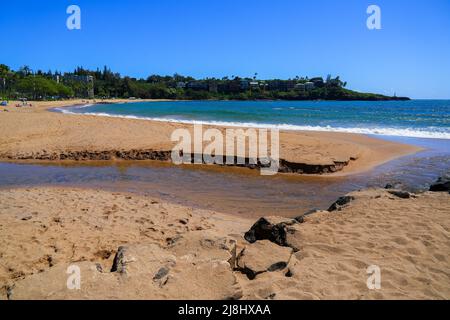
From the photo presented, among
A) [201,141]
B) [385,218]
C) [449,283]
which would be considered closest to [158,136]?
[201,141]

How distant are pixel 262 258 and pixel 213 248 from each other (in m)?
0.61

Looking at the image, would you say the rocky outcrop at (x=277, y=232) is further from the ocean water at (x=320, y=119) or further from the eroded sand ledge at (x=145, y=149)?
the ocean water at (x=320, y=119)

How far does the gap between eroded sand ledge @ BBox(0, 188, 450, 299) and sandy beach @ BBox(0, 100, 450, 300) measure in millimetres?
15

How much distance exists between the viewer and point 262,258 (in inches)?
157

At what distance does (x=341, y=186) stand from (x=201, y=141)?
6249mm

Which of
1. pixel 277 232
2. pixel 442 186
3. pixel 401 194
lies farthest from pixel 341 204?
pixel 442 186

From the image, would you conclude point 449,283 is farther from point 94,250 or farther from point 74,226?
point 74,226

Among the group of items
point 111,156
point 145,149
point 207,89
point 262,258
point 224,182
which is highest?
point 207,89

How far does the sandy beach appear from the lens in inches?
128

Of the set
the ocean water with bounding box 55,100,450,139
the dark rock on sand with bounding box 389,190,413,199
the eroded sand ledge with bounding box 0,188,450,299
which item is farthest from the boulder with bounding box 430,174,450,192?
the ocean water with bounding box 55,100,450,139

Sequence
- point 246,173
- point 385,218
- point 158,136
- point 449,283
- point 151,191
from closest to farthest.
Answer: point 449,283 < point 385,218 < point 151,191 < point 246,173 < point 158,136

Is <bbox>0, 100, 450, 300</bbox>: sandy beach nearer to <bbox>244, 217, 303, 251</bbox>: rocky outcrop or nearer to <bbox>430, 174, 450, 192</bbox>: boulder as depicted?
<bbox>244, 217, 303, 251</bbox>: rocky outcrop

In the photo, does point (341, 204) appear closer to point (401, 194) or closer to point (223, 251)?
point (401, 194)
